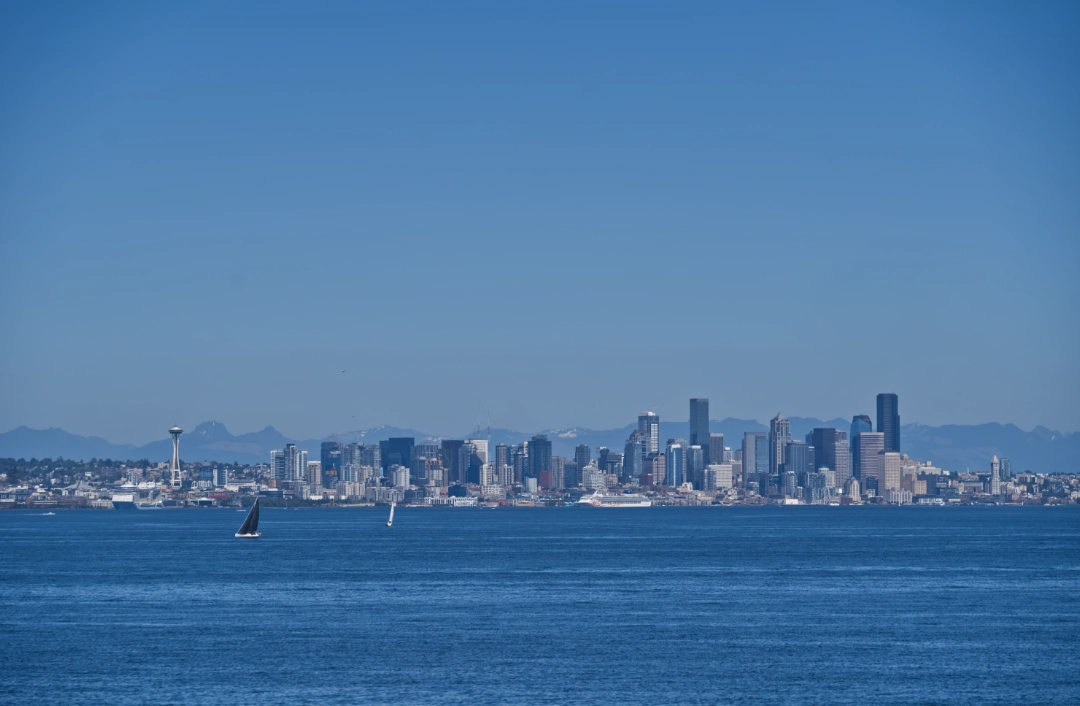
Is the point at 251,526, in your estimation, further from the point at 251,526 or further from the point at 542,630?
the point at 542,630

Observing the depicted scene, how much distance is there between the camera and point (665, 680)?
5244cm

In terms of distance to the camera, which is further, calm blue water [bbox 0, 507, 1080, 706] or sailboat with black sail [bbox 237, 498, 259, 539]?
sailboat with black sail [bbox 237, 498, 259, 539]

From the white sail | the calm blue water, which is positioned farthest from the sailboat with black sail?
the calm blue water

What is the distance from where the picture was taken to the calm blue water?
50906 millimetres

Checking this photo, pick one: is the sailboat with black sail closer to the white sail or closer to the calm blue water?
the white sail

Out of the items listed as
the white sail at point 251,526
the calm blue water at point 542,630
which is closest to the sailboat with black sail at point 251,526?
the white sail at point 251,526

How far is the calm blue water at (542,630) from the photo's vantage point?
50.9 metres

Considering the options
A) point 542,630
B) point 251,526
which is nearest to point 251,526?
point 251,526

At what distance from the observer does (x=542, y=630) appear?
65.7 meters

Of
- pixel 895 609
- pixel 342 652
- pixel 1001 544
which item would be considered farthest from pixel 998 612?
pixel 1001 544

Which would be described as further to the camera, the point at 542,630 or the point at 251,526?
the point at 251,526

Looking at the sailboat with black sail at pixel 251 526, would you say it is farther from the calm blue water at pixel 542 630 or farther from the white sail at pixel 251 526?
the calm blue water at pixel 542 630

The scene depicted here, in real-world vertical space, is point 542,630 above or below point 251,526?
above

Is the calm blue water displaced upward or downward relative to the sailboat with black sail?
upward
